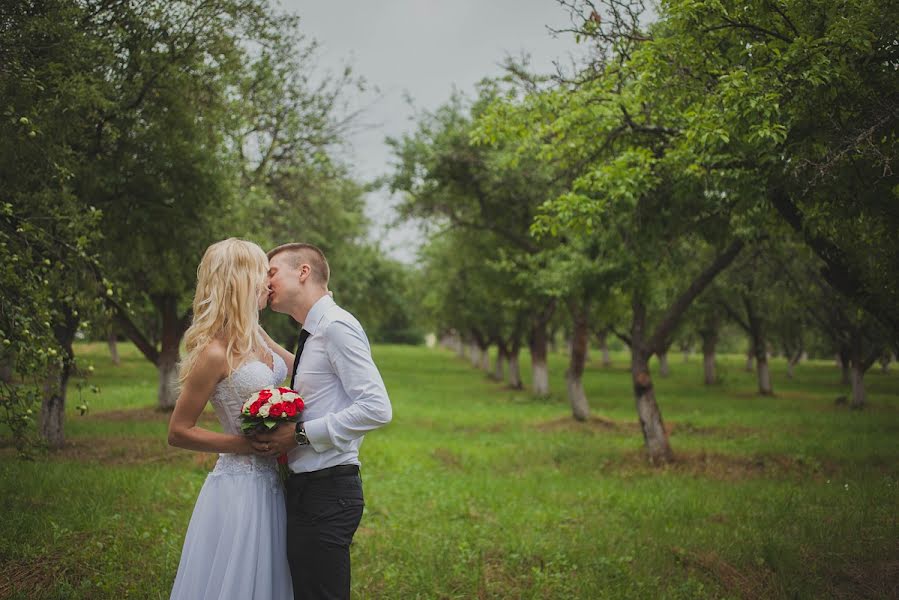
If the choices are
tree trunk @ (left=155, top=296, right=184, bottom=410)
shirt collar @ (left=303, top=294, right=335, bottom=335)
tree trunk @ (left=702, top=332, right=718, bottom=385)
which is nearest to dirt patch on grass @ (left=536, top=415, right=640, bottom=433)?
tree trunk @ (left=155, top=296, right=184, bottom=410)

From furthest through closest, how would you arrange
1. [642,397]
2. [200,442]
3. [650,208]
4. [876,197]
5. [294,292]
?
1. [642,397]
2. [650,208]
3. [876,197]
4. [294,292]
5. [200,442]

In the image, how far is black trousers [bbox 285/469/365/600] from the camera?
360cm

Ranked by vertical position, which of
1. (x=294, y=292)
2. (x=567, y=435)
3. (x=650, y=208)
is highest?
(x=650, y=208)

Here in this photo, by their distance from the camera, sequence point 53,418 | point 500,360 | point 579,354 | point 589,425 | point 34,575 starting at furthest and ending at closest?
point 500,360 → point 579,354 → point 589,425 → point 53,418 → point 34,575

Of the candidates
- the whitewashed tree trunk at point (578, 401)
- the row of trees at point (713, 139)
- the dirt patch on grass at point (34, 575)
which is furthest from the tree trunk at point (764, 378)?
the dirt patch on grass at point (34, 575)

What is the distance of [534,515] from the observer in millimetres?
9375

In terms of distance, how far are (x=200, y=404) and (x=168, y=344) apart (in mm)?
15484

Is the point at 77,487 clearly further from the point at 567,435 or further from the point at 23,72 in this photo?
the point at 567,435

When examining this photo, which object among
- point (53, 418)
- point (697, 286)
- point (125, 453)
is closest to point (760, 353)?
point (697, 286)

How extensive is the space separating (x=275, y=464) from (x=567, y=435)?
14865 millimetres

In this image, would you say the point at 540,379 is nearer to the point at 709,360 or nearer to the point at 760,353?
the point at 760,353

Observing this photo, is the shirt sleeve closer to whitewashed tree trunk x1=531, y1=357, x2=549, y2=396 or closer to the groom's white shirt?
the groom's white shirt

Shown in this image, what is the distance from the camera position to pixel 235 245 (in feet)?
A: 12.5

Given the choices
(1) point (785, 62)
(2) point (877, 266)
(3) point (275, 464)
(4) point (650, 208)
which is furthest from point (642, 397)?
(3) point (275, 464)
